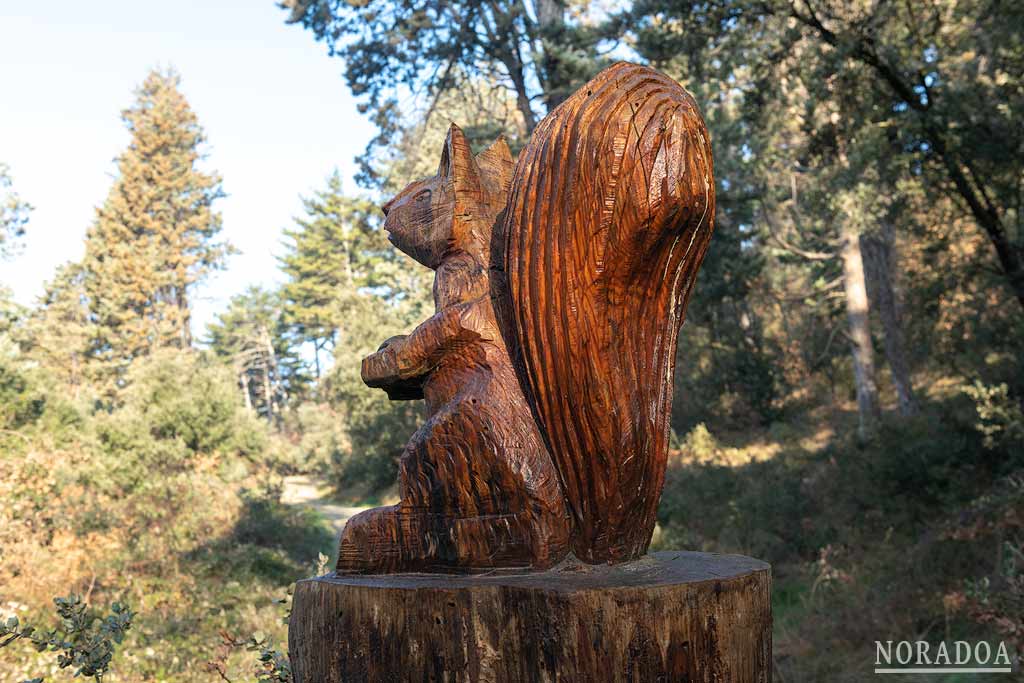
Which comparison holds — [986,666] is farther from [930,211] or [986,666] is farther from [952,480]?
[930,211]

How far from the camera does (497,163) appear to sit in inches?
121

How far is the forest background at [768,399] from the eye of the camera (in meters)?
7.45

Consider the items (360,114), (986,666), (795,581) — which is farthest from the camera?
(360,114)

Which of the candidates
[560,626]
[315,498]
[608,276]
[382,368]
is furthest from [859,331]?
[315,498]

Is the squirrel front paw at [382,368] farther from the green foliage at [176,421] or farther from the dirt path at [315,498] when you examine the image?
the green foliage at [176,421]

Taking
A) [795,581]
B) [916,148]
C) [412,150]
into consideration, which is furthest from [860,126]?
[412,150]

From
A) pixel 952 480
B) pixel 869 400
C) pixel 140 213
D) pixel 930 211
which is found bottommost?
pixel 952 480

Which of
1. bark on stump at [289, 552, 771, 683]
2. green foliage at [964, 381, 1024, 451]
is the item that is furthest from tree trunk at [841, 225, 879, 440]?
bark on stump at [289, 552, 771, 683]

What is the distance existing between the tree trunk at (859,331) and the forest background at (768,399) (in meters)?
0.05

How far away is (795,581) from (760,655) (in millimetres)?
7289

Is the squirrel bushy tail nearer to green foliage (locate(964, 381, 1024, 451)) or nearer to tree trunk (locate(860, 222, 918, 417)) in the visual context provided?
green foliage (locate(964, 381, 1024, 451))

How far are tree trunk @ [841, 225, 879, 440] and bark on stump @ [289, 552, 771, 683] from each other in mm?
12286

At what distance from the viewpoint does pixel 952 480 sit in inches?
365

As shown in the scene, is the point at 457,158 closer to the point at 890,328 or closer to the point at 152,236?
the point at 890,328
